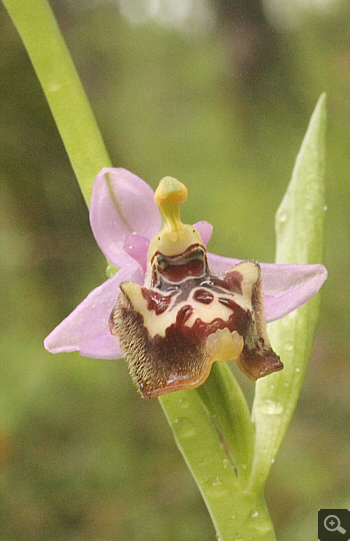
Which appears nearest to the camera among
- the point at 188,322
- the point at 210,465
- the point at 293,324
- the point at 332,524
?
the point at 188,322

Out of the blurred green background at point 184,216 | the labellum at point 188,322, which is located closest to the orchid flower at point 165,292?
the labellum at point 188,322

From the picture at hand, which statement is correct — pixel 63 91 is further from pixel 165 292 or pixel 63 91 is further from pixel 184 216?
pixel 184 216

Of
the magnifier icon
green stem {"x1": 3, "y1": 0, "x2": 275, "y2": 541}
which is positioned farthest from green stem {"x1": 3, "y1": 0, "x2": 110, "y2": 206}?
the magnifier icon

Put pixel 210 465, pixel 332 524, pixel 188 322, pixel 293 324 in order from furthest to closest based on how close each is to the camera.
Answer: pixel 332 524 → pixel 293 324 → pixel 210 465 → pixel 188 322

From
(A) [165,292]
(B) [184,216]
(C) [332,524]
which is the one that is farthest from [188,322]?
(B) [184,216]

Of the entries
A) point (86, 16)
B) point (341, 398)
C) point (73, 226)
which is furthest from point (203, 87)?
point (341, 398)

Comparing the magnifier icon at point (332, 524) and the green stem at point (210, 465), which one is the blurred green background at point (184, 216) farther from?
the green stem at point (210, 465)

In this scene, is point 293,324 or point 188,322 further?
point 293,324
